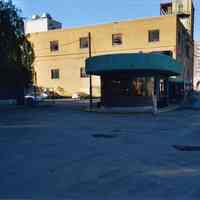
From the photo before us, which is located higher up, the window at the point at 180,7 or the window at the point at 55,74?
the window at the point at 180,7

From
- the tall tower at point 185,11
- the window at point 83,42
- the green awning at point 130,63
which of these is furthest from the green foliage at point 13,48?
the tall tower at point 185,11

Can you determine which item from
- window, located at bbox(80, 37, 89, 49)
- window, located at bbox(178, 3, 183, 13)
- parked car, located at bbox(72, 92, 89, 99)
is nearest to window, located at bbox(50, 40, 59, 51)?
window, located at bbox(80, 37, 89, 49)

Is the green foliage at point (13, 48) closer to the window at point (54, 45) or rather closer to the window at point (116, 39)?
the window at point (116, 39)

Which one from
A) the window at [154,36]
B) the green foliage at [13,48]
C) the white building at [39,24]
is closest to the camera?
the green foliage at [13,48]

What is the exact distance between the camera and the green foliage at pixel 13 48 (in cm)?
2792

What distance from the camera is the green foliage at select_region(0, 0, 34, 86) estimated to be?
1099 inches

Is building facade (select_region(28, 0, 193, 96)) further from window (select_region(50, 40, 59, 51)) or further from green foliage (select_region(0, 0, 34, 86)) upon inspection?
green foliage (select_region(0, 0, 34, 86))

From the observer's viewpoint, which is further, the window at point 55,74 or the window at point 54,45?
the window at point 55,74

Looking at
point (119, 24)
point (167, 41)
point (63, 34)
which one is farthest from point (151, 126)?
point (63, 34)

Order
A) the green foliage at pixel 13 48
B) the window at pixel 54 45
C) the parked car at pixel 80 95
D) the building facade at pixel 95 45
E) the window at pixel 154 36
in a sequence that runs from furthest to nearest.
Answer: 1. the window at pixel 54 45
2. the parked car at pixel 80 95
3. the window at pixel 154 36
4. the building facade at pixel 95 45
5. the green foliage at pixel 13 48

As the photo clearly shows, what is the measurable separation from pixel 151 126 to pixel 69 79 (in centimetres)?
3988

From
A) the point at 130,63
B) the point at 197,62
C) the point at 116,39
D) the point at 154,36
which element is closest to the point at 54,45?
the point at 116,39

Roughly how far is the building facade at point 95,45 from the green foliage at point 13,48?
2055cm

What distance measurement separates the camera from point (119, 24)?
51.6m
